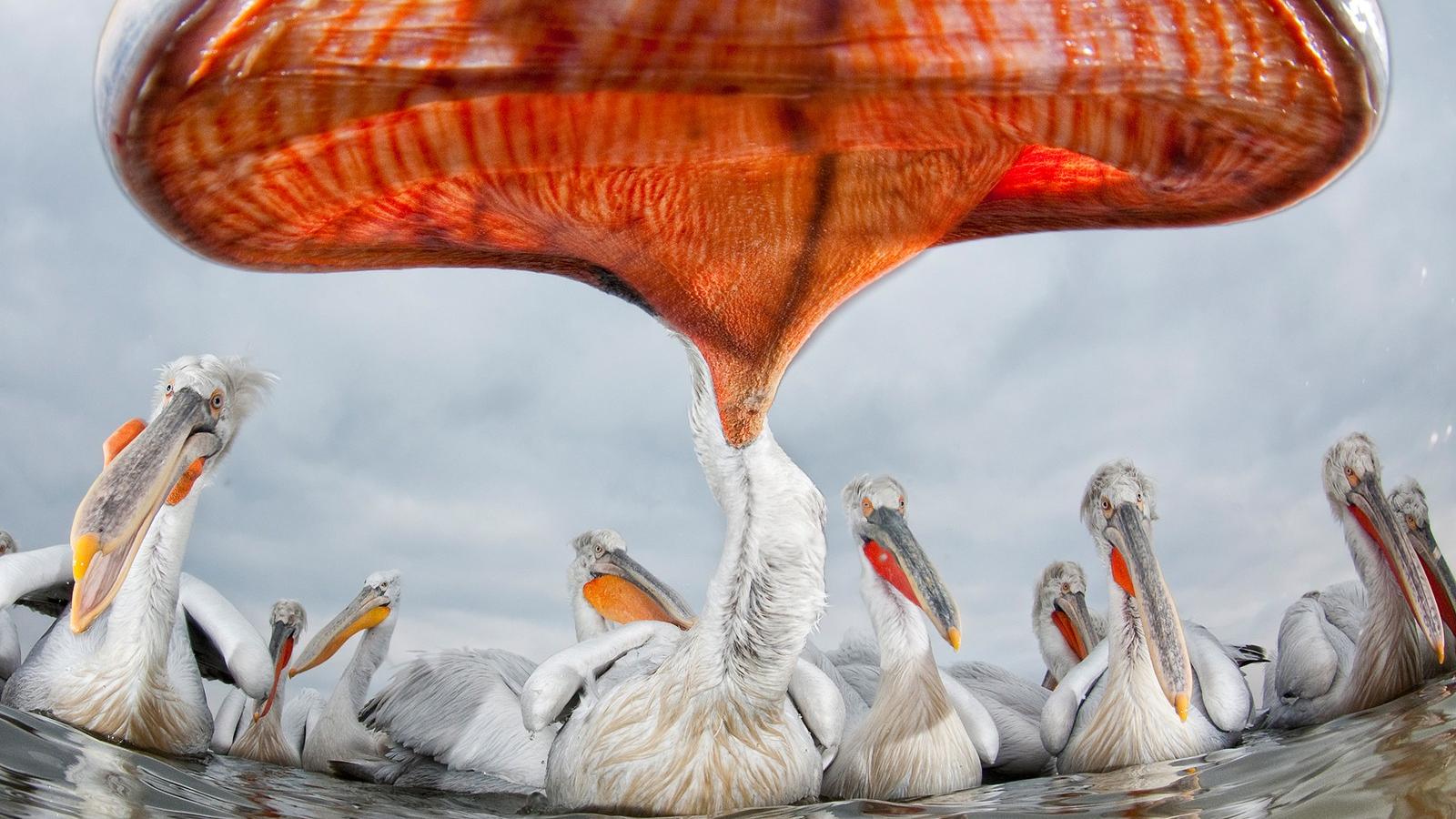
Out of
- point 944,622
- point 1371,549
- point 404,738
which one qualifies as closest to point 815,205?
point 944,622

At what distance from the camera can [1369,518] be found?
1.76m

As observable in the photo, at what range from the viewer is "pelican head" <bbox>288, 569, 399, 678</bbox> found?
1834mm

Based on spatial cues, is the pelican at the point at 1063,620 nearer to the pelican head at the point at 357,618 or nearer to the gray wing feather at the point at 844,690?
the gray wing feather at the point at 844,690

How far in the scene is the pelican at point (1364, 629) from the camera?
1528mm

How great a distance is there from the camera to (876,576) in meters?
1.74

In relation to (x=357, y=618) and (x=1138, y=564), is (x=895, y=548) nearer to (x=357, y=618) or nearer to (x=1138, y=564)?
(x=1138, y=564)

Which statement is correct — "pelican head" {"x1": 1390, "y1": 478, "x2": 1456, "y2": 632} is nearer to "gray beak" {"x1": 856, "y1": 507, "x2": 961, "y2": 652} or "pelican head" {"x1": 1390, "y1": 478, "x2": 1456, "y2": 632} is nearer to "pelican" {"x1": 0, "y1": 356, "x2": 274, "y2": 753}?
"gray beak" {"x1": 856, "y1": 507, "x2": 961, "y2": 652}

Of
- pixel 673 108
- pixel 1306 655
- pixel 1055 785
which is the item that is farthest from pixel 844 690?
pixel 673 108

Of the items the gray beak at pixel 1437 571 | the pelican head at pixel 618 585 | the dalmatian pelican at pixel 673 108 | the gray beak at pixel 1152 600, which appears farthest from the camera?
the pelican head at pixel 618 585

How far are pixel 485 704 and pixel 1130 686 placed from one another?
1.16 m

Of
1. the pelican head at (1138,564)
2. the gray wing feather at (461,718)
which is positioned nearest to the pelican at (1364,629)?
the pelican head at (1138,564)

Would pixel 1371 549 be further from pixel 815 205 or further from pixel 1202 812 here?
pixel 815 205

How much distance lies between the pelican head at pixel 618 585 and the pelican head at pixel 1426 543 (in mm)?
1433

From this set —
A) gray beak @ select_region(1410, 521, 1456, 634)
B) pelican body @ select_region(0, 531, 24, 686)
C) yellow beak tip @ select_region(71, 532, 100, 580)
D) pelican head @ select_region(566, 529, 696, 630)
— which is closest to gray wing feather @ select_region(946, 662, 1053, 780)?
pelican head @ select_region(566, 529, 696, 630)
